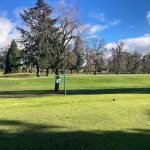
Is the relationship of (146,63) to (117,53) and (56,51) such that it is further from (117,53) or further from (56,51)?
(56,51)

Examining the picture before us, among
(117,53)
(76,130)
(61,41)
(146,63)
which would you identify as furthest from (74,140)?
(146,63)

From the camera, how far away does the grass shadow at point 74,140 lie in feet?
29.6

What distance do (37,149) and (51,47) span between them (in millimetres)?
27687

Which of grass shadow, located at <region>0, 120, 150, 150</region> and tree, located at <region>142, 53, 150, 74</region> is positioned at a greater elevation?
tree, located at <region>142, 53, 150, 74</region>

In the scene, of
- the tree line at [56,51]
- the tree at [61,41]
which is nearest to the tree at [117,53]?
the tree line at [56,51]

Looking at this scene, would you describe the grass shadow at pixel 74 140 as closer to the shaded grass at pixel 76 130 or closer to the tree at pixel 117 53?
the shaded grass at pixel 76 130

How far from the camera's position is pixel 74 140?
9.69 metres

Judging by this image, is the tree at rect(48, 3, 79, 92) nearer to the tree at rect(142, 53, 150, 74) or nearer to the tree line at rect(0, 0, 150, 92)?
the tree line at rect(0, 0, 150, 92)

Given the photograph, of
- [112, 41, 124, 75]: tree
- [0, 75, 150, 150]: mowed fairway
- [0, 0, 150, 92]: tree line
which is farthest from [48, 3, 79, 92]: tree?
[112, 41, 124, 75]: tree

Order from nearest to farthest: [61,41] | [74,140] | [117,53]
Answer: [74,140]
[61,41]
[117,53]

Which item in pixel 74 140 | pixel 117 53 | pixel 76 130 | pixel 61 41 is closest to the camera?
pixel 74 140

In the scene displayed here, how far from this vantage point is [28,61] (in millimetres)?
77562

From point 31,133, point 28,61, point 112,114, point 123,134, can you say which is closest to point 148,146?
point 123,134

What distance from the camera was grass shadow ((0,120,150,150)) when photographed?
9031 millimetres
